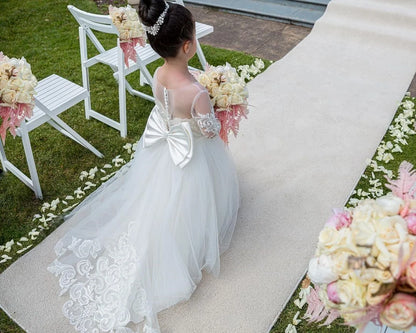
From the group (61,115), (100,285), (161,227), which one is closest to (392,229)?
(161,227)

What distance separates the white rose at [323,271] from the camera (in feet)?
4.62

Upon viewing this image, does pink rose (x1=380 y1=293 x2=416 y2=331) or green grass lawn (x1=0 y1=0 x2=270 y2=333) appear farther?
green grass lawn (x1=0 y1=0 x2=270 y2=333)

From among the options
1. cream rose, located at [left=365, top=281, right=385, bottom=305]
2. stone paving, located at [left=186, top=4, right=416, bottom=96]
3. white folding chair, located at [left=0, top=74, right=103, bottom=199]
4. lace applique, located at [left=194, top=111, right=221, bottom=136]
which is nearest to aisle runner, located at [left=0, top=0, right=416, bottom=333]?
stone paving, located at [left=186, top=4, right=416, bottom=96]

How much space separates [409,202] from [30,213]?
3.04 metres

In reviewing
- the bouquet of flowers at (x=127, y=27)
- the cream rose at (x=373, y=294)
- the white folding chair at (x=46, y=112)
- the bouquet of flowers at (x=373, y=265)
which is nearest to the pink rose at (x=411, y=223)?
the bouquet of flowers at (x=373, y=265)

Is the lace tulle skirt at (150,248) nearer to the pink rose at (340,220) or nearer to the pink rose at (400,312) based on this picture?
the pink rose at (340,220)

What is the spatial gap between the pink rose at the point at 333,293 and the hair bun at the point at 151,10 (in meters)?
1.65

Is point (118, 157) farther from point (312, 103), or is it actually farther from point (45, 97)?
point (312, 103)

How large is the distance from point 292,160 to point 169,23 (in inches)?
83.8

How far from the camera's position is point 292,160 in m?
4.05

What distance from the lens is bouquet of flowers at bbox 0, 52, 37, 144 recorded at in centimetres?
285

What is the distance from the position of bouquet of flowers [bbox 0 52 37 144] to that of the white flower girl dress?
0.86 metres

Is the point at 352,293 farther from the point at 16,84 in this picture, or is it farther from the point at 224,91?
the point at 16,84

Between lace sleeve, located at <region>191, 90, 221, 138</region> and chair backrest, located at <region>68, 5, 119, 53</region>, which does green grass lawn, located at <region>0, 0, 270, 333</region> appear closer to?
chair backrest, located at <region>68, 5, 119, 53</region>
